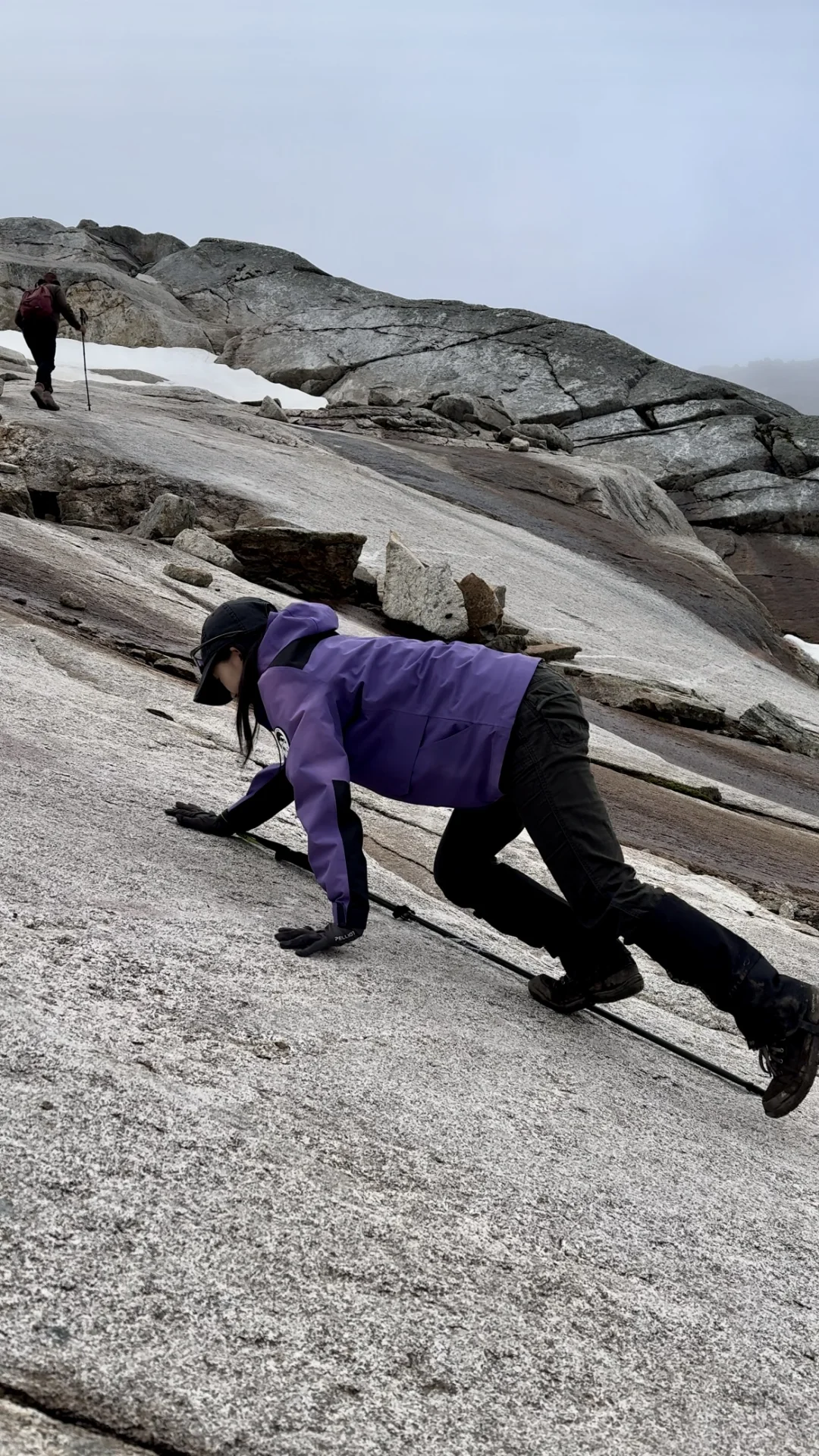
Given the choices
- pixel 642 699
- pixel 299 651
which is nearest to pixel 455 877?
pixel 299 651

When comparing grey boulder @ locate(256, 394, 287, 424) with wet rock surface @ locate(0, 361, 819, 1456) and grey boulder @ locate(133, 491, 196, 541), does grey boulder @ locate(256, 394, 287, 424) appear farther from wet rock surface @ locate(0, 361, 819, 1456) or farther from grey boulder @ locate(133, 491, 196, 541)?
wet rock surface @ locate(0, 361, 819, 1456)

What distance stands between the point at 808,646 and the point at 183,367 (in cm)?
2199

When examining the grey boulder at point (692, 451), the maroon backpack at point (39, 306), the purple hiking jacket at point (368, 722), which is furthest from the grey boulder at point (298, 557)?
the grey boulder at point (692, 451)

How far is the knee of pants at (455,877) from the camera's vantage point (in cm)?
420

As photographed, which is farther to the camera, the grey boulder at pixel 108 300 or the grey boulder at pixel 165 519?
the grey boulder at pixel 108 300

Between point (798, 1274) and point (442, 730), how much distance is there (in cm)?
181

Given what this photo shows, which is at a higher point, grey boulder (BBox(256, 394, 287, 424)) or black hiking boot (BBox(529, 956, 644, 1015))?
grey boulder (BBox(256, 394, 287, 424))

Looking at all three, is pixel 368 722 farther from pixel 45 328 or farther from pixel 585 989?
pixel 45 328

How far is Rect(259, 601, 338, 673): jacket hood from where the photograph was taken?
3.93m

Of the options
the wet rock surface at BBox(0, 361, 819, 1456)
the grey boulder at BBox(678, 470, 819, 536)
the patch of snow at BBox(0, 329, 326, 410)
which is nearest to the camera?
the wet rock surface at BBox(0, 361, 819, 1456)

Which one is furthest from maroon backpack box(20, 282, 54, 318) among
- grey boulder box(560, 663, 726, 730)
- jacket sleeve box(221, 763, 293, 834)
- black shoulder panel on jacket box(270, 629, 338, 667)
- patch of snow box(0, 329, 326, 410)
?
black shoulder panel on jacket box(270, 629, 338, 667)

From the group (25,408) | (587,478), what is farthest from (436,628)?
(587,478)

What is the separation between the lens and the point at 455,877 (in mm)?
4203

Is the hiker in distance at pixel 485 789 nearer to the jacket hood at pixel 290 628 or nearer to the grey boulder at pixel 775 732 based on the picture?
the jacket hood at pixel 290 628
